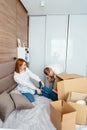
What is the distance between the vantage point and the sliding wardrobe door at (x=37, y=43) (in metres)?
3.53

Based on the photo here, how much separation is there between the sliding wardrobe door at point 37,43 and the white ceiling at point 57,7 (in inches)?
9.5

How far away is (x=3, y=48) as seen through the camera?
1.95 m

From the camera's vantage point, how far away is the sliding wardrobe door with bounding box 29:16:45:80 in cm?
353

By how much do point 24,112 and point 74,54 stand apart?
2.40 meters

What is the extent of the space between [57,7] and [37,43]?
3.64ft

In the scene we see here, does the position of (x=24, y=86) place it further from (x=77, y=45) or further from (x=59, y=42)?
(x=77, y=45)

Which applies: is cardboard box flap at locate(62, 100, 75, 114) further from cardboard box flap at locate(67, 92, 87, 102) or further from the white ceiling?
the white ceiling

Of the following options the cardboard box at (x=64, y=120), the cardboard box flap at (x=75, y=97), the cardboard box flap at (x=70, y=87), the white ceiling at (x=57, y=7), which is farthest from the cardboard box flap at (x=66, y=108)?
the white ceiling at (x=57, y=7)

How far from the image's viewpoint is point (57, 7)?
2.92 meters

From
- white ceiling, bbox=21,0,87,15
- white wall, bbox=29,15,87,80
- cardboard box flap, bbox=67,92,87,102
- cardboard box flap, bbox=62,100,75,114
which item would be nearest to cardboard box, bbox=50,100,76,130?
cardboard box flap, bbox=62,100,75,114

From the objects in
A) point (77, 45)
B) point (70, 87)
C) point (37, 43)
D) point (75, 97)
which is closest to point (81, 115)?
point (75, 97)

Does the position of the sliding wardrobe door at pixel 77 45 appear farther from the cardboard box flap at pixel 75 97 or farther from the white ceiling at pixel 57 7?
the cardboard box flap at pixel 75 97

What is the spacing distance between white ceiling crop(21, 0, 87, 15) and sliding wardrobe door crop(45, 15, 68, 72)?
Result: 0.22m

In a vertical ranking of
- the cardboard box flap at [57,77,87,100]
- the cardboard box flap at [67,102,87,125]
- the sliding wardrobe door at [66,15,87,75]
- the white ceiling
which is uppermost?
the white ceiling
